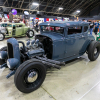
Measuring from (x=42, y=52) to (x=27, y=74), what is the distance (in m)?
0.93

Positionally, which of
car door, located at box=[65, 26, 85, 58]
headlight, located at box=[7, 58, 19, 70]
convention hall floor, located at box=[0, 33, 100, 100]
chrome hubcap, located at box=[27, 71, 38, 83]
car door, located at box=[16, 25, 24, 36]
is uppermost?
car door, located at box=[16, 25, 24, 36]

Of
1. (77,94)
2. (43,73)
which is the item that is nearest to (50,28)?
(43,73)

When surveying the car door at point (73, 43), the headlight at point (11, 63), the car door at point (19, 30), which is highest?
the car door at point (19, 30)

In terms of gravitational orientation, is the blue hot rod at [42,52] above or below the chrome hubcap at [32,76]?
above

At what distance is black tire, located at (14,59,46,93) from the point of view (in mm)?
1774

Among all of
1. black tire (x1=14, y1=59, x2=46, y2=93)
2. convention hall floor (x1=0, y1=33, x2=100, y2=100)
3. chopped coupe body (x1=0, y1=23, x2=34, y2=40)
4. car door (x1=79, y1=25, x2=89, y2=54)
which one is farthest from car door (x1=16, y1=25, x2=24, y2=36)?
black tire (x1=14, y1=59, x2=46, y2=93)

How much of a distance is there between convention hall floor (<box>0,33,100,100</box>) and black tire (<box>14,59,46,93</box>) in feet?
0.53

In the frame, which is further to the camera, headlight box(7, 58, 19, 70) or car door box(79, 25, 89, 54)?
car door box(79, 25, 89, 54)

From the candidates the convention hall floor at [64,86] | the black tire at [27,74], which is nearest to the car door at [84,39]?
the convention hall floor at [64,86]

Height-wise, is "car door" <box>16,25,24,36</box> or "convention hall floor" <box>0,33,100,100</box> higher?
"car door" <box>16,25,24,36</box>

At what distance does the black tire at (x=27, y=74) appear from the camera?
1.77 meters

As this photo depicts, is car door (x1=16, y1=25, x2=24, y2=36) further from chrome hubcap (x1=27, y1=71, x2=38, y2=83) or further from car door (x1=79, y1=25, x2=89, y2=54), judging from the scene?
chrome hubcap (x1=27, y1=71, x2=38, y2=83)

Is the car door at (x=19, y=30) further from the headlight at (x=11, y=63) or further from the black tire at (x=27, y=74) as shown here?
the black tire at (x=27, y=74)

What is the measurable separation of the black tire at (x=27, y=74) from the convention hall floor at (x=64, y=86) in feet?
0.53
